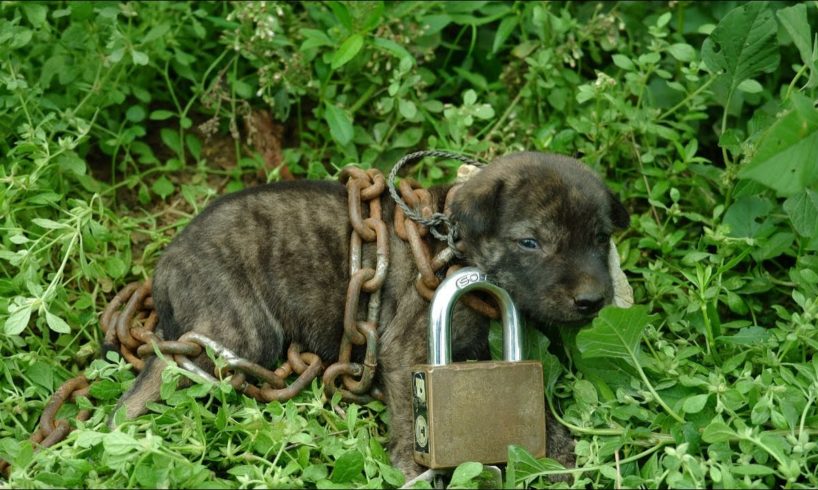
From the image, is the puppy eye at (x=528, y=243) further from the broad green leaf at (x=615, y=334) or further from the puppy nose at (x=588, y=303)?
the broad green leaf at (x=615, y=334)

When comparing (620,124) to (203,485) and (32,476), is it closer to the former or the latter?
(203,485)

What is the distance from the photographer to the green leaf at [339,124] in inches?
234

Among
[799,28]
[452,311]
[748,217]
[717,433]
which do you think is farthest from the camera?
[748,217]

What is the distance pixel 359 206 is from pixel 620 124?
6.30ft

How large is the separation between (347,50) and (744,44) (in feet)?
7.55

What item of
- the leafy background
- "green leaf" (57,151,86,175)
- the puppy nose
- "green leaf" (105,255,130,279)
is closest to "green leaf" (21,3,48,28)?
the leafy background

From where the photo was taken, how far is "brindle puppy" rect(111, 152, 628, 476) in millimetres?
4559

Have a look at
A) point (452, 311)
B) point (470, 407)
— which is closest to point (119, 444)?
point (470, 407)

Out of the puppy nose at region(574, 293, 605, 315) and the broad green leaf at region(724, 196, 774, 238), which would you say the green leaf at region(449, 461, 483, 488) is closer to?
the puppy nose at region(574, 293, 605, 315)

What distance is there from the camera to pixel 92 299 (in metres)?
5.37

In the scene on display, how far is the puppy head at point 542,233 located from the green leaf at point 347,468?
43.5 inches

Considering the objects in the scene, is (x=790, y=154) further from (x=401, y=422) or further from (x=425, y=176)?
(x=425, y=176)

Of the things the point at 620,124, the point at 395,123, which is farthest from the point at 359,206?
the point at 620,124

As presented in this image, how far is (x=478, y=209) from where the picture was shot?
4668 millimetres
